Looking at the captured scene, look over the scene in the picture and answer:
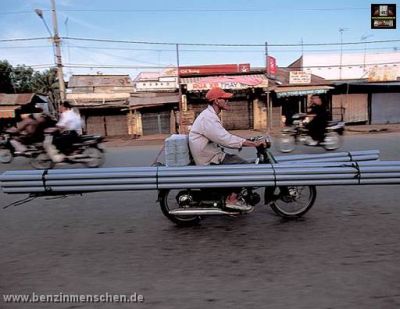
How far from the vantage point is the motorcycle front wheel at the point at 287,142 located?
1144 cm

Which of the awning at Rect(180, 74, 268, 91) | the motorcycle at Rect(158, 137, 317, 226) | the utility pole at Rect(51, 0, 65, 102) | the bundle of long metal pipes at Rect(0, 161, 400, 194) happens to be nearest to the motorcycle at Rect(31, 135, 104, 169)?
the bundle of long metal pipes at Rect(0, 161, 400, 194)

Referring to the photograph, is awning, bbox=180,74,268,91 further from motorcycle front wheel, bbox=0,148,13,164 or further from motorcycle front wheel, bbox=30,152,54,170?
motorcycle front wheel, bbox=30,152,54,170

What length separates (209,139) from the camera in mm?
4367

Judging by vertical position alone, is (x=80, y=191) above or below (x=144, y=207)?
above

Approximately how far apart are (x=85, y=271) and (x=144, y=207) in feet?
7.22

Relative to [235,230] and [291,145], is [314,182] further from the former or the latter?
[291,145]

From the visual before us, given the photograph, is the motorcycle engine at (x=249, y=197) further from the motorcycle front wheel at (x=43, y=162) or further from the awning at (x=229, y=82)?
the awning at (x=229, y=82)

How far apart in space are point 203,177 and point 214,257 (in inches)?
34.2

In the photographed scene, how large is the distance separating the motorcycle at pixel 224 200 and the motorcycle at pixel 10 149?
6323mm

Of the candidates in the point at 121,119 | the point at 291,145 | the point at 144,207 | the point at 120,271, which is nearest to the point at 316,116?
the point at 291,145

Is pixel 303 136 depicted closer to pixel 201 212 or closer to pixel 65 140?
pixel 65 140

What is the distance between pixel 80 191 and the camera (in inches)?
163

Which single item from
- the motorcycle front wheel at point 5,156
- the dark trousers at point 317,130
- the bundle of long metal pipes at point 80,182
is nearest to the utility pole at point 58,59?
the motorcycle front wheel at point 5,156

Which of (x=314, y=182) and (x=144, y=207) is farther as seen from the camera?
(x=144, y=207)
